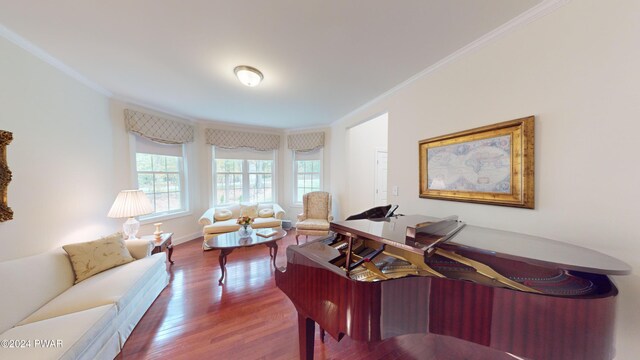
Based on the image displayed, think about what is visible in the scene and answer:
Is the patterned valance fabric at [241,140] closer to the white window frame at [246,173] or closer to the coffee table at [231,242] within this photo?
the white window frame at [246,173]

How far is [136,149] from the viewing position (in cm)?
329

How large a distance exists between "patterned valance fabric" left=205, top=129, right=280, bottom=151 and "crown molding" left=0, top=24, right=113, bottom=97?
1.76m

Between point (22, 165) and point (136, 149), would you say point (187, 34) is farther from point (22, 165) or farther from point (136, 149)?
point (136, 149)

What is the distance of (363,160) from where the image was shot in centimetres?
436

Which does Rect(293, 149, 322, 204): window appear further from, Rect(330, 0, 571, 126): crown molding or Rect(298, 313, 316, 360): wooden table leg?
Rect(298, 313, 316, 360): wooden table leg

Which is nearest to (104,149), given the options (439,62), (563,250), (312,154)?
(312,154)

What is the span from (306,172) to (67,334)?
4108 millimetres

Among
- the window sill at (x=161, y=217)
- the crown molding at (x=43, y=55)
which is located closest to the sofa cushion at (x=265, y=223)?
the window sill at (x=161, y=217)

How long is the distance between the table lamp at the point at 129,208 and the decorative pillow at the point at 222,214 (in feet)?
4.01

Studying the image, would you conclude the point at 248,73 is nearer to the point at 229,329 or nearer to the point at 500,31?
the point at 500,31

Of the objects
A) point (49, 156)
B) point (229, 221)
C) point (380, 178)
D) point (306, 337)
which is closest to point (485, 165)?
point (306, 337)

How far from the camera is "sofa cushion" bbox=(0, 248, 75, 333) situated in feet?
4.19

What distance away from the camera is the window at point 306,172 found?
4.80 meters

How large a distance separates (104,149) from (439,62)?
4.46 meters
